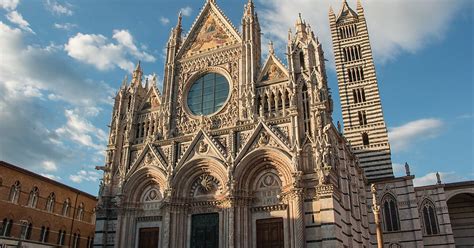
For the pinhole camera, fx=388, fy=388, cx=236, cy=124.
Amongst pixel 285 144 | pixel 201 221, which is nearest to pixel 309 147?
pixel 285 144

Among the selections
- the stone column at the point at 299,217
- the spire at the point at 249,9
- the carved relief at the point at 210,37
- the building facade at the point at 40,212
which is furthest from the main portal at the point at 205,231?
the spire at the point at 249,9

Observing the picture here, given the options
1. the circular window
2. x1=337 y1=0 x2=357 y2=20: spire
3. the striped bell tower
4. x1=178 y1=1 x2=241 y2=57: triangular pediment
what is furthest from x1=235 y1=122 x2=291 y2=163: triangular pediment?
x1=337 y1=0 x2=357 y2=20: spire

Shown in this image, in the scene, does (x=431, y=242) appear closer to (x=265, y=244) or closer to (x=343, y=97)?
(x=343, y=97)

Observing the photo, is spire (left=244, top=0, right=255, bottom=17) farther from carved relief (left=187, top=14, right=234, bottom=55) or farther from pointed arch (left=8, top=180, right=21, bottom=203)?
pointed arch (left=8, top=180, right=21, bottom=203)

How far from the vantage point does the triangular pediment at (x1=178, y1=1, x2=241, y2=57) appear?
27281mm

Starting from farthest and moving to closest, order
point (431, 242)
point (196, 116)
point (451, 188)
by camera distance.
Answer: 1. point (451, 188)
2. point (431, 242)
3. point (196, 116)

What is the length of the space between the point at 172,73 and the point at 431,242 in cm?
2391

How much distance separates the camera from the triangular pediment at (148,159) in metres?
24.6

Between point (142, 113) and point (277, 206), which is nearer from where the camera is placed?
point (277, 206)

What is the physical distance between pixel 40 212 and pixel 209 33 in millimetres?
17273

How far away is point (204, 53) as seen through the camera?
90.2 ft

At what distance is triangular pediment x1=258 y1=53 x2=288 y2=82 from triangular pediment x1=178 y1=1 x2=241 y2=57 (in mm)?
3205

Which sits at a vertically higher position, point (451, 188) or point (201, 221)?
point (451, 188)

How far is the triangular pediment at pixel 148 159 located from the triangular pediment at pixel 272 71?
7959 mm
